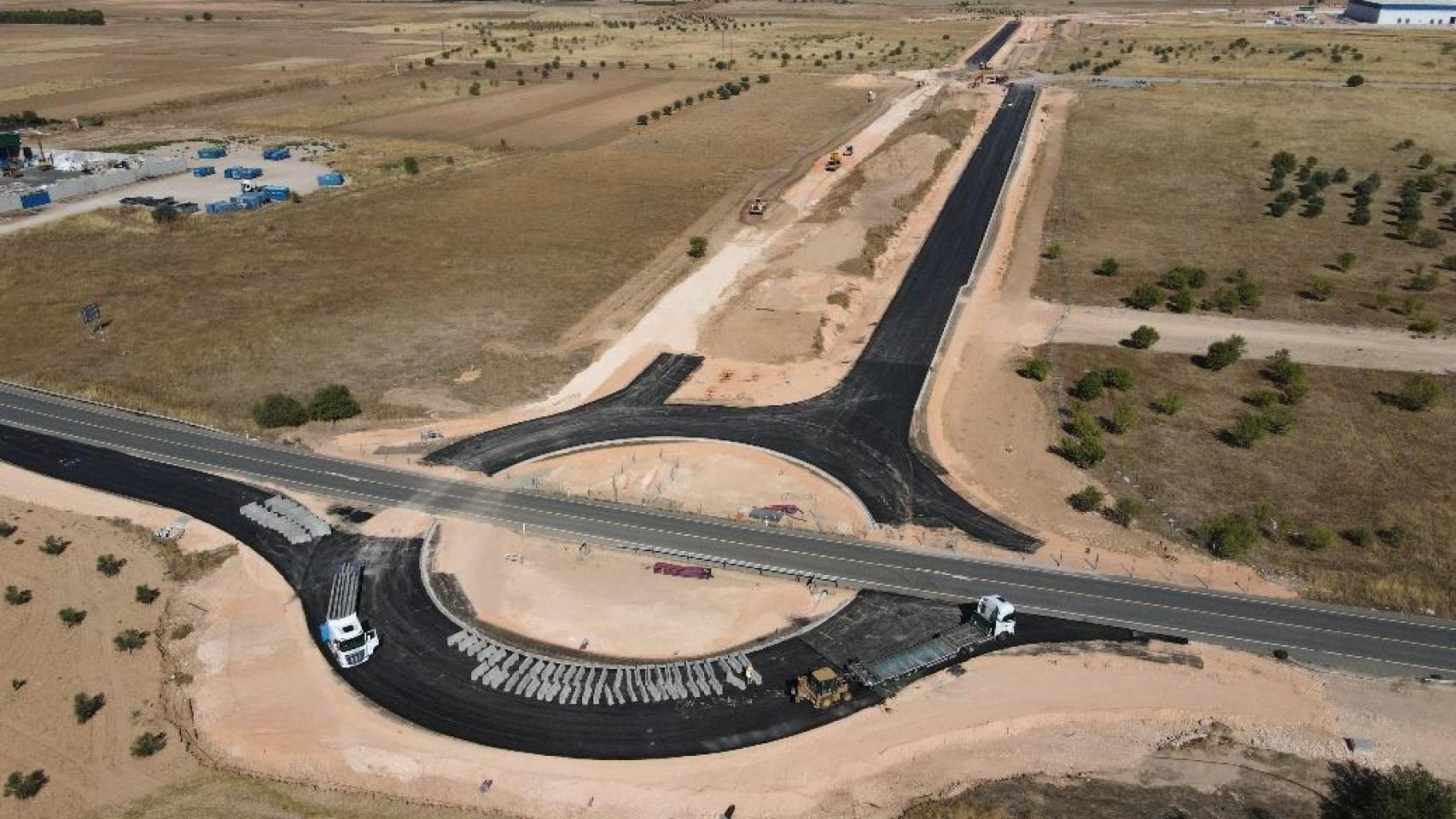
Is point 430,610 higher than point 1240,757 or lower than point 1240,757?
higher

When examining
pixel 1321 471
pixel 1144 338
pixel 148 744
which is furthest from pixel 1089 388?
pixel 148 744

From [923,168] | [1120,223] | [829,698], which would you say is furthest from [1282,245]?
[829,698]

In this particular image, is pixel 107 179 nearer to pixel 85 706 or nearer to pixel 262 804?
pixel 85 706

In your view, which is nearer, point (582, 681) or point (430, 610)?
point (582, 681)

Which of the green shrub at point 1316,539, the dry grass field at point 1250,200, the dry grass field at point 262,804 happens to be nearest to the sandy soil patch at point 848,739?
the dry grass field at point 262,804

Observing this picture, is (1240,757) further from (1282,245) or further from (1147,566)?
(1282,245)

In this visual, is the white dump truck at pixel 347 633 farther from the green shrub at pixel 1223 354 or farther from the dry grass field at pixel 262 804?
the green shrub at pixel 1223 354

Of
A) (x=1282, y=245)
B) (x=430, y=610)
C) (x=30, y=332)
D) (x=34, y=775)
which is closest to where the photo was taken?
(x=34, y=775)
